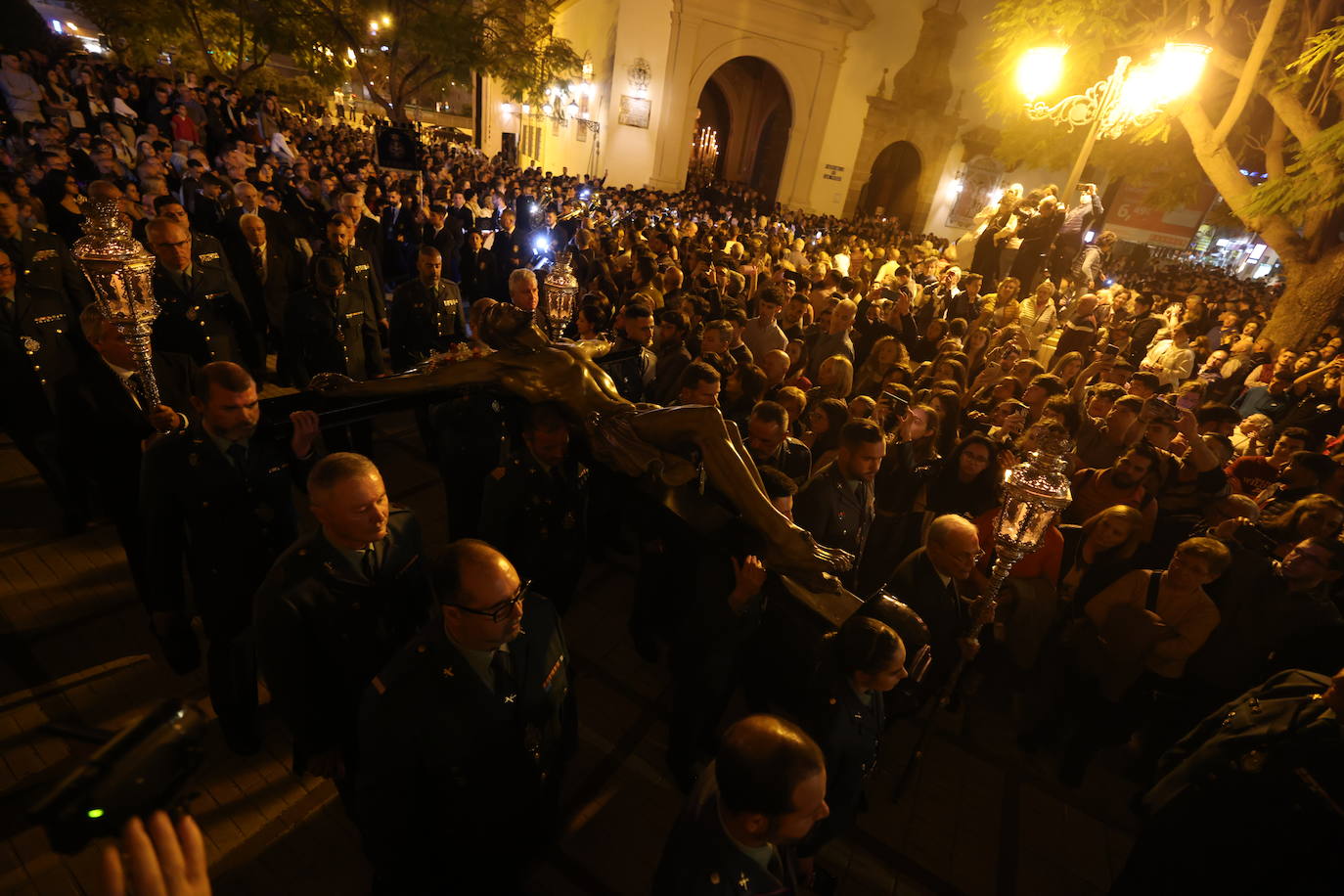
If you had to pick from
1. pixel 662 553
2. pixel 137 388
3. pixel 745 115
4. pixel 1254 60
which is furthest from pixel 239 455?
pixel 745 115

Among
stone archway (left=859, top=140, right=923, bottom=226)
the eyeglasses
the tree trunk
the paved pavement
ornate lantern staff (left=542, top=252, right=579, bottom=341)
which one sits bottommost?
the paved pavement

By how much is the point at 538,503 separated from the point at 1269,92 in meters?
16.2

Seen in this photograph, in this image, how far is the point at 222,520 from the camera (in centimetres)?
304

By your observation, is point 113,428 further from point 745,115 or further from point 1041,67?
point 745,115

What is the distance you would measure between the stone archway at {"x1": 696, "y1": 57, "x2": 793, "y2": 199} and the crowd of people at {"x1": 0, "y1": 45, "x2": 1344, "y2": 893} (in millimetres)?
27082

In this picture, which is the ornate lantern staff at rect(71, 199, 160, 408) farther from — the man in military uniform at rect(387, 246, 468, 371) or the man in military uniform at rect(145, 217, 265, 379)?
the man in military uniform at rect(387, 246, 468, 371)

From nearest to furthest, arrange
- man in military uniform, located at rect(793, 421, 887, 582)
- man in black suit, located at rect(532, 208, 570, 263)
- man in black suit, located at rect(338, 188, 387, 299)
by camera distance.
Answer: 1. man in military uniform, located at rect(793, 421, 887, 582)
2. man in black suit, located at rect(338, 188, 387, 299)
3. man in black suit, located at rect(532, 208, 570, 263)

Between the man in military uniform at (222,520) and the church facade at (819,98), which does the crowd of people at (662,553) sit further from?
the church facade at (819,98)

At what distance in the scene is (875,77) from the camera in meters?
25.0

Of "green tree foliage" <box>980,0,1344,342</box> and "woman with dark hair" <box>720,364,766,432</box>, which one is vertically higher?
"green tree foliage" <box>980,0,1344,342</box>

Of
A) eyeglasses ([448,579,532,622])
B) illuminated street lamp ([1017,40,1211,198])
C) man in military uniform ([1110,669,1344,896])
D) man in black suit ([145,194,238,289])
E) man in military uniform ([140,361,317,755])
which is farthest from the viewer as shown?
illuminated street lamp ([1017,40,1211,198])

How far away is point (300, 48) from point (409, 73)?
15.0 feet

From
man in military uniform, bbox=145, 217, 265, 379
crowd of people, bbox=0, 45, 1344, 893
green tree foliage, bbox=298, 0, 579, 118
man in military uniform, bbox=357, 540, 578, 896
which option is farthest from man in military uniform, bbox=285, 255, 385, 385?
green tree foliage, bbox=298, 0, 579, 118

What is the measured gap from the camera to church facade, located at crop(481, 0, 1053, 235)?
2330 centimetres
